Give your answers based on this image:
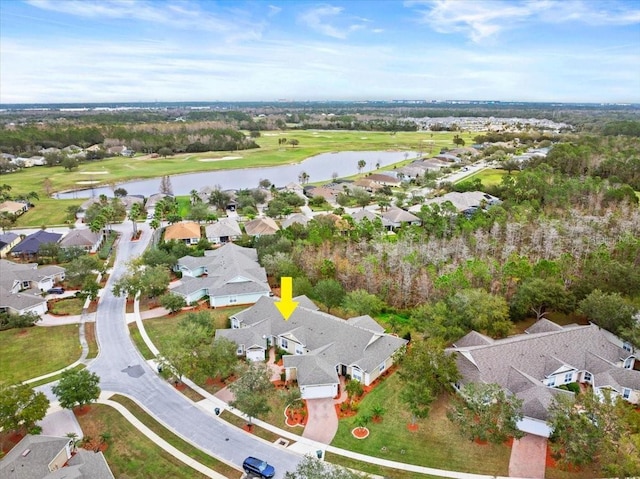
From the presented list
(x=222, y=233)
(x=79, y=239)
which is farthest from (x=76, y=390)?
(x=79, y=239)

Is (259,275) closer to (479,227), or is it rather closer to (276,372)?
(276,372)

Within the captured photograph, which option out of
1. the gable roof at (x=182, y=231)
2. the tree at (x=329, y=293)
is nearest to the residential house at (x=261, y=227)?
the gable roof at (x=182, y=231)

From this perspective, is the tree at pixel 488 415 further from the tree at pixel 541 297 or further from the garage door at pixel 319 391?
the tree at pixel 541 297

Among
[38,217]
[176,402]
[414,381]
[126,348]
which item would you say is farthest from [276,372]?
[38,217]

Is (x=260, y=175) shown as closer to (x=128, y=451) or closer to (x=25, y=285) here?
(x=25, y=285)

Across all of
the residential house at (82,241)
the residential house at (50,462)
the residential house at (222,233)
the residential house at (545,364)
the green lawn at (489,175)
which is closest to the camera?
the residential house at (50,462)

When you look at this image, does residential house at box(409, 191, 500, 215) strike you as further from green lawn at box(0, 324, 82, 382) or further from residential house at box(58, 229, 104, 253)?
green lawn at box(0, 324, 82, 382)
